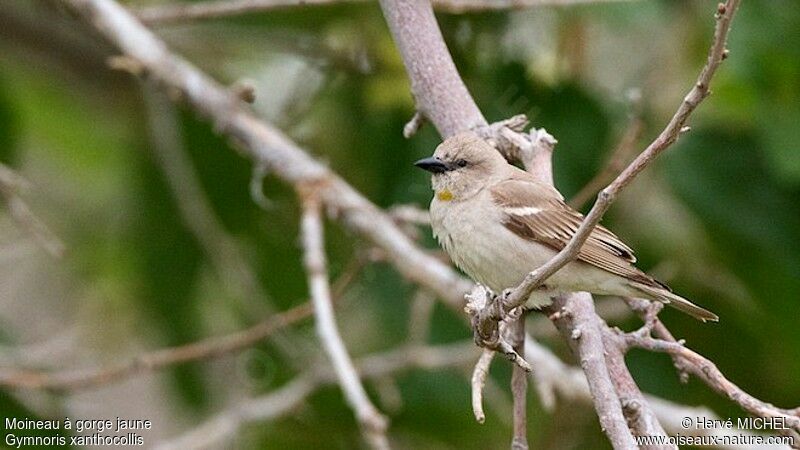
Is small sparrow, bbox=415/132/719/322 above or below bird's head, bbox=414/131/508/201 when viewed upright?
below

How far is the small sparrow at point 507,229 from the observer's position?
3217 millimetres

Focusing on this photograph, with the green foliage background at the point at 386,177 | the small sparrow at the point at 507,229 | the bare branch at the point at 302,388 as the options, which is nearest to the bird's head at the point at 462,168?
the small sparrow at the point at 507,229

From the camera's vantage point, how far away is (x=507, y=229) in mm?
3469

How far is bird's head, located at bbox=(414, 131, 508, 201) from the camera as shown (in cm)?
335

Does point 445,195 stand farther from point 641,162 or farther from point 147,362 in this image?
point 641,162

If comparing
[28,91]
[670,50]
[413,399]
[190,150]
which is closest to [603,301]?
[413,399]

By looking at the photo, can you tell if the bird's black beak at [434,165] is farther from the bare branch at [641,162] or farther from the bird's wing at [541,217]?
the bare branch at [641,162]

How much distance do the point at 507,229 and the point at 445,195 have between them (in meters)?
0.25

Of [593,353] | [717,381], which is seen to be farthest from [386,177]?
[717,381]

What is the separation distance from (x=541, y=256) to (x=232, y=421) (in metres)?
1.97

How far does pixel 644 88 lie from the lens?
5484 mm

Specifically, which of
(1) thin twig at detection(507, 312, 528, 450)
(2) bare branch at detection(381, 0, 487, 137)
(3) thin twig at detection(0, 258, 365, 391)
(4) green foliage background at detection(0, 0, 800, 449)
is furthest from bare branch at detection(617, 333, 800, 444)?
(4) green foliage background at detection(0, 0, 800, 449)

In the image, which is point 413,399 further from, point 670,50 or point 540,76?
point 670,50

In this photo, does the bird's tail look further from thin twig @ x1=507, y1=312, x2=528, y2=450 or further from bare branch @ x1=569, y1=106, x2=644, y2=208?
bare branch @ x1=569, y1=106, x2=644, y2=208
